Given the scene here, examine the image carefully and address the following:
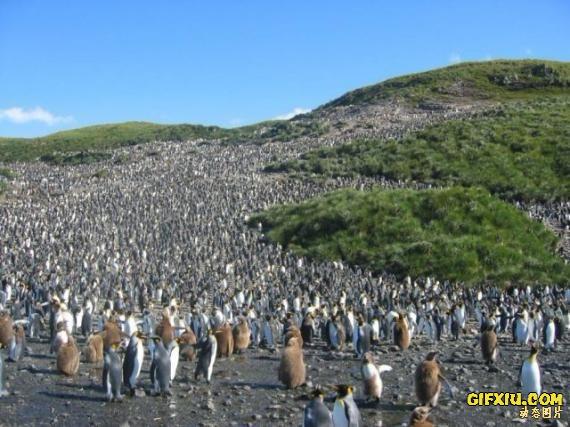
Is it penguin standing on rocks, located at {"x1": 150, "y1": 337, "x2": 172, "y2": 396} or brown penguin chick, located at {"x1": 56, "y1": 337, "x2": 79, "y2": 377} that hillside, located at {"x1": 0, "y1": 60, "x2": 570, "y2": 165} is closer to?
brown penguin chick, located at {"x1": 56, "y1": 337, "x2": 79, "y2": 377}

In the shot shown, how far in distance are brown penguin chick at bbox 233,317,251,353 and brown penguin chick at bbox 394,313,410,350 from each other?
2988 mm

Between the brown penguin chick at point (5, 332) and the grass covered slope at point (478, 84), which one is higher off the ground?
the grass covered slope at point (478, 84)

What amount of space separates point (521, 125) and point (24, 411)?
41845 mm

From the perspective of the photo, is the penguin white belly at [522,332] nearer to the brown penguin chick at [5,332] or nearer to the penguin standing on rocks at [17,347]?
the penguin standing on rocks at [17,347]

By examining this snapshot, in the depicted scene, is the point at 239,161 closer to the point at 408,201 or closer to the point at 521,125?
the point at 521,125

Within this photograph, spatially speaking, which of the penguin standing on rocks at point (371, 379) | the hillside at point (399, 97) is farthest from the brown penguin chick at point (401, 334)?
the hillside at point (399, 97)

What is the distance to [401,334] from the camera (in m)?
13.3

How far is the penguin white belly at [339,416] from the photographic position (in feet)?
23.9

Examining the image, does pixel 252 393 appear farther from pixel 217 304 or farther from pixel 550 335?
pixel 217 304

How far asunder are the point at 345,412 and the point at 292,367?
2944 millimetres

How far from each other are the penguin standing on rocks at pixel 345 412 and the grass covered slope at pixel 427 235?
15.1 meters

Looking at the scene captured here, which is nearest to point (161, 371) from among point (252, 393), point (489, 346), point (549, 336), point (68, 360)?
point (252, 393)

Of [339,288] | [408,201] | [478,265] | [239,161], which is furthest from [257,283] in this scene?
[239,161]

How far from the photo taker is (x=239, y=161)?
4928cm
